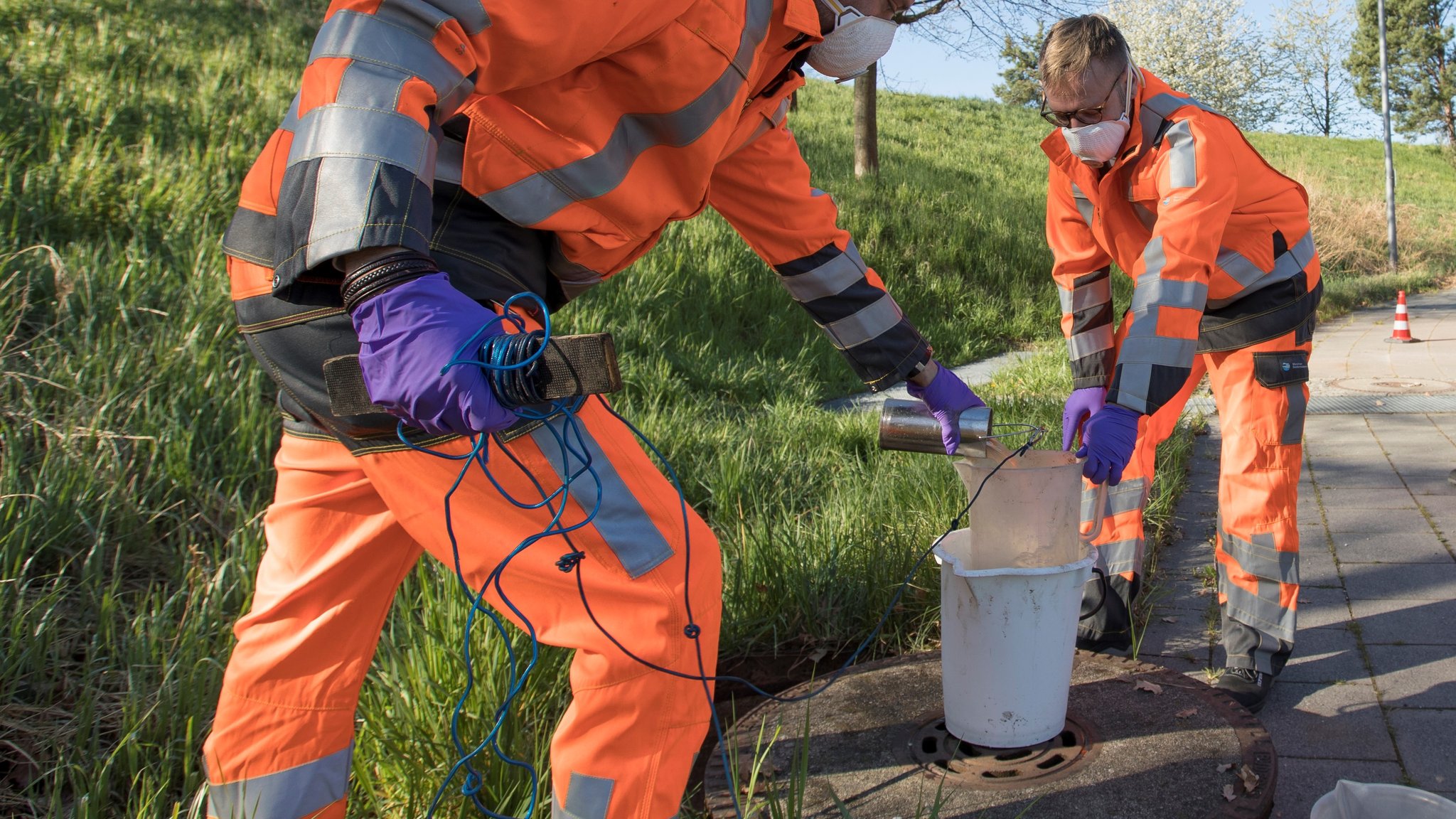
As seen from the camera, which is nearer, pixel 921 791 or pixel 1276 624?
pixel 921 791

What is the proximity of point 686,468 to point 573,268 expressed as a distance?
2377 mm

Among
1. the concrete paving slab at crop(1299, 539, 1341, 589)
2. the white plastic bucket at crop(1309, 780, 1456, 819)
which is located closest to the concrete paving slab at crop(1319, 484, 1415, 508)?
the concrete paving slab at crop(1299, 539, 1341, 589)

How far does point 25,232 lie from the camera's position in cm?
411

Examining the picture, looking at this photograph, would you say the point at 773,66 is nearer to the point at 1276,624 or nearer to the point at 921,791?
the point at 921,791

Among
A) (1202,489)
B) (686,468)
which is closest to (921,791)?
(686,468)

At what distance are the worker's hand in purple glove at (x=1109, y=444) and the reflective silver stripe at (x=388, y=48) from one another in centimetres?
174

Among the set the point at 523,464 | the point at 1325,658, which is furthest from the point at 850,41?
the point at 1325,658

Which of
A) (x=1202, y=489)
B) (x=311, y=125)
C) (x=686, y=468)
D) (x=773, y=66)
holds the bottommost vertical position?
(x=1202, y=489)

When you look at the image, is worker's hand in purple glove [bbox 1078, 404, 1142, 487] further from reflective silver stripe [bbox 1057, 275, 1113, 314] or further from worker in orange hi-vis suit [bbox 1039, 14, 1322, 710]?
reflective silver stripe [bbox 1057, 275, 1113, 314]

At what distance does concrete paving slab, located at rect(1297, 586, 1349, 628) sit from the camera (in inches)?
130

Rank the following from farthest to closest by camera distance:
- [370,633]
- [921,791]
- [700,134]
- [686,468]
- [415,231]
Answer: [686,468] < [921,791] < [370,633] < [700,134] < [415,231]

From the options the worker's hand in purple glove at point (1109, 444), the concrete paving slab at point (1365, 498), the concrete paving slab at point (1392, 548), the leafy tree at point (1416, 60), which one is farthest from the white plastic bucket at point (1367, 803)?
the leafy tree at point (1416, 60)

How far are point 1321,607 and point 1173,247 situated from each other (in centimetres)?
157

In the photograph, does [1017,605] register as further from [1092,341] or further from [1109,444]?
[1092,341]
